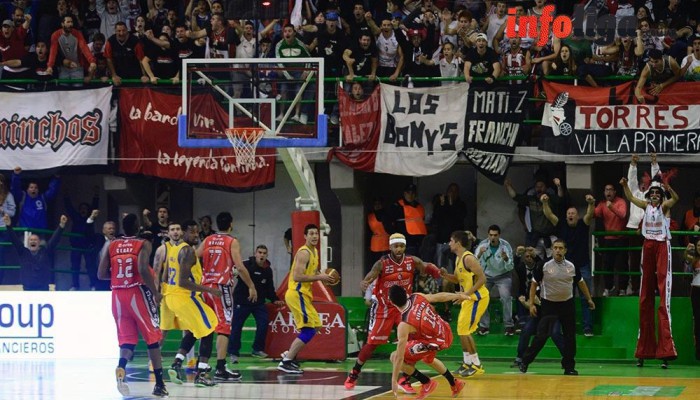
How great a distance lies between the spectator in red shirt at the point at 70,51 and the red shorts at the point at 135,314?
10756 millimetres

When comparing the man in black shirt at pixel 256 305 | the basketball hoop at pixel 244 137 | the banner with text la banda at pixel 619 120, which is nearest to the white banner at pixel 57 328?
the man in black shirt at pixel 256 305

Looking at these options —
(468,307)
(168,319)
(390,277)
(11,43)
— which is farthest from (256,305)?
(11,43)

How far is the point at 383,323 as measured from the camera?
53.9 ft

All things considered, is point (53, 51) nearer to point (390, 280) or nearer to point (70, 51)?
point (70, 51)

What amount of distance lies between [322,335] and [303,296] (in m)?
2.10

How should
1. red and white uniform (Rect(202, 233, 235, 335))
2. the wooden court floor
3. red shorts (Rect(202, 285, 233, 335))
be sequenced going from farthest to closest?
red and white uniform (Rect(202, 233, 235, 335)) → red shorts (Rect(202, 285, 233, 335)) → the wooden court floor

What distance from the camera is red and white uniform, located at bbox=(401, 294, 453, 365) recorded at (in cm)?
1435

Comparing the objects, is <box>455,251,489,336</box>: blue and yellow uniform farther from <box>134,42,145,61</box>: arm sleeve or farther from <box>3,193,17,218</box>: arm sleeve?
<box>3,193,17,218</box>: arm sleeve

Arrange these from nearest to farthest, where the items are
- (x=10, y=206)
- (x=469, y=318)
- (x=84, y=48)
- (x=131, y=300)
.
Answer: (x=131, y=300), (x=469, y=318), (x=10, y=206), (x=84, y=48)

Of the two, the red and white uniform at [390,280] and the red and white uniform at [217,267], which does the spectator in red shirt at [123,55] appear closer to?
the red and white uniform at [217,267]

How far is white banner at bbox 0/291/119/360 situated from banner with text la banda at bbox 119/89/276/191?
3573 mm

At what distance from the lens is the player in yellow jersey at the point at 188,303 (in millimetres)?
16203

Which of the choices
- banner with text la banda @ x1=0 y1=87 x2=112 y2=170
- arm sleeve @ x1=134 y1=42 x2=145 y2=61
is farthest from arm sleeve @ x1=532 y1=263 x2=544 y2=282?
arm sleeve @ x1=134 y1=42 x2=145 y2=61

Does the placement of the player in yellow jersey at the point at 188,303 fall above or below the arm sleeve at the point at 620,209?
below
